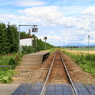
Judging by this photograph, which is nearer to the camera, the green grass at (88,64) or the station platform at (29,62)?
the green grass at (88,64)

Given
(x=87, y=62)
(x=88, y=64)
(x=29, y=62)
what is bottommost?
(x=88, y=64)

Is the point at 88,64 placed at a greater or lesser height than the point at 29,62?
lesser

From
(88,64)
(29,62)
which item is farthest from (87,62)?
(29,62)

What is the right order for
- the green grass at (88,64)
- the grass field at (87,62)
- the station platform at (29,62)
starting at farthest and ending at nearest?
the station platform at (29,62) → the grass field at (87,62) → the green grass at (88,64)

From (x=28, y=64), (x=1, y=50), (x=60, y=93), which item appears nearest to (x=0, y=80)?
(x=60, y=93)

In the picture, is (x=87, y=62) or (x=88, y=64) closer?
(x=88, y=64)

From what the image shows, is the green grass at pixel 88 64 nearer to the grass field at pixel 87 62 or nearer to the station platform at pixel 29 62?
the grass field at pixel 87 62

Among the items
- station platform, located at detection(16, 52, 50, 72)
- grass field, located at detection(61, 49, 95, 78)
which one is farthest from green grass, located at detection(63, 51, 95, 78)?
station platform, located at detection(16, 52, 50, 72)

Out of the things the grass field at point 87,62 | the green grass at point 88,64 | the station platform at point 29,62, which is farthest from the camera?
the station platform at point 29,62

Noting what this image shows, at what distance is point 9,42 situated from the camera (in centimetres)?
3819

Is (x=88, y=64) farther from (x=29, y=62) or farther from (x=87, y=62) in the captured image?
(x=29, y=62)

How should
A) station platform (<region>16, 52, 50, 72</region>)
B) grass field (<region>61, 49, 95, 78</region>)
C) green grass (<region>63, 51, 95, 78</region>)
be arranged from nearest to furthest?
green grass (<region>63, 51, 95, 78</region>)
grass field (<region>61, 49, 95, 78</region>)
station platform (<region>16, 52, 50, 72</region>)

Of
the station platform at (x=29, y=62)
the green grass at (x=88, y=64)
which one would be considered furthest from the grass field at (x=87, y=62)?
the station platform at (x=29, y=62)

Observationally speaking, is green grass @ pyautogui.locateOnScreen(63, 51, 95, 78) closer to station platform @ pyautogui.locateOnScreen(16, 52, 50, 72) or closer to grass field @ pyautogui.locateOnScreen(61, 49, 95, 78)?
grass field @ pyautogui.locateOnScreen(61, 49, 95, 78)
